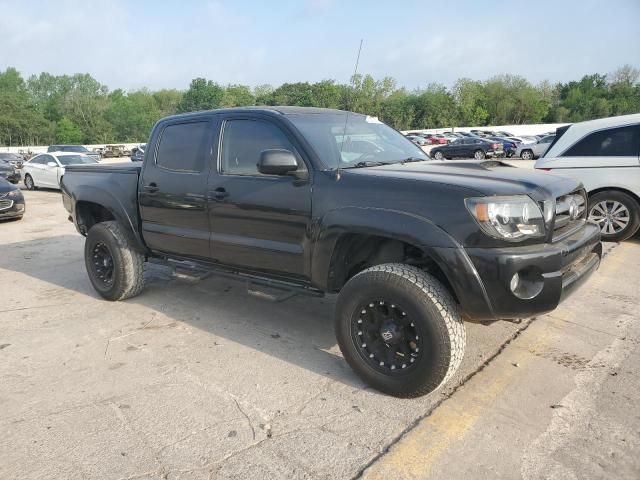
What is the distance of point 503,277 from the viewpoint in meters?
2.66

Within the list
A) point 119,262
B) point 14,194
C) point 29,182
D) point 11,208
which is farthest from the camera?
point 29,182

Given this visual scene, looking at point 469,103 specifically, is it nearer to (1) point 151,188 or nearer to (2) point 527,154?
(2) point 527,154

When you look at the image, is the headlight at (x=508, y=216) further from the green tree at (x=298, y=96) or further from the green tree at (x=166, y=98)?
the green tree at (x=166, y=98)

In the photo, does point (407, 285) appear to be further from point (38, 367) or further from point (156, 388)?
point (38, 367)

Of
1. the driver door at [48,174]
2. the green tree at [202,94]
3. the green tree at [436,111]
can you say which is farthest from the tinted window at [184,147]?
the green tree at [436,111]

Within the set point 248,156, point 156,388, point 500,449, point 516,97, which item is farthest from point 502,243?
point 516,97

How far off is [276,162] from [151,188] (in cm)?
178

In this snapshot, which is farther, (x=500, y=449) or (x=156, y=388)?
(x=156, y=388)

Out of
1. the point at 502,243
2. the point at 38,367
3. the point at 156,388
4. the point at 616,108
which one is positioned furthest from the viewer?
the point at 616,108

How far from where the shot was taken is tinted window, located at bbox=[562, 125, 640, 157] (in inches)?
269

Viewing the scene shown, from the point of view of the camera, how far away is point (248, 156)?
384 centimetres

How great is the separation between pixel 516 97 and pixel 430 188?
97433 millimetres

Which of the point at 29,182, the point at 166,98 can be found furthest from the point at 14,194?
the point at 166,98

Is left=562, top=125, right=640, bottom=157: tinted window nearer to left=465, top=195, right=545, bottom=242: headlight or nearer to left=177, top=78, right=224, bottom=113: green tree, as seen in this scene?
left=465, top=195, right=545, bottom=242: headlight
